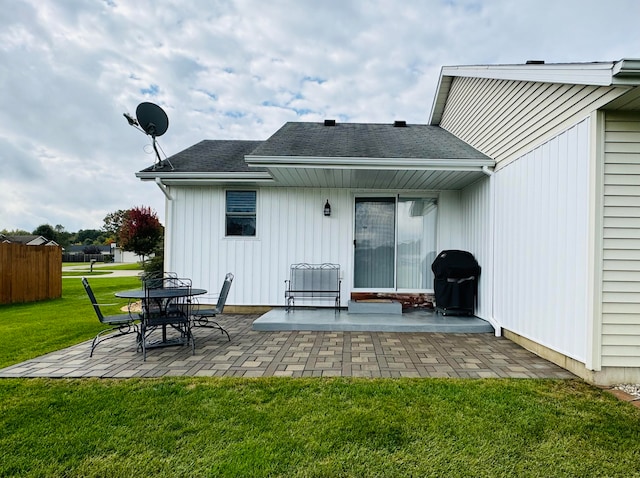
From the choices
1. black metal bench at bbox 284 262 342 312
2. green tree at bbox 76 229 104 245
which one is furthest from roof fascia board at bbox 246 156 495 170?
green tree at bbox 76 229 104 245

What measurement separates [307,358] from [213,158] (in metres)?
5.18

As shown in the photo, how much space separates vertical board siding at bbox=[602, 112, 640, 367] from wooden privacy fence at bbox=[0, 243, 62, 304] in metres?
12.4

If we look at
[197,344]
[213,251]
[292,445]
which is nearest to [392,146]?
[213,251]

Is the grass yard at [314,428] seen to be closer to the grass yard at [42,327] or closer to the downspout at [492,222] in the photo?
the grass yard at [42,327]

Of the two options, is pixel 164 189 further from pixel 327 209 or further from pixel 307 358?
pixel 307 358

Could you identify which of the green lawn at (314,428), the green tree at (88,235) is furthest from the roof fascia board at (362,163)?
the green tree at (88,235)

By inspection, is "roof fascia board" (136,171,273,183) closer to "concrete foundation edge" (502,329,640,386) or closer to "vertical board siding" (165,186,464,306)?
"vertical board siding" (165,186,464,306)

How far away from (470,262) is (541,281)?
5.72 feet

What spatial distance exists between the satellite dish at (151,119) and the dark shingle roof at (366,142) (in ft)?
7.47

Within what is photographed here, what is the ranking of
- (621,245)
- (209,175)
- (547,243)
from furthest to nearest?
(209,175) → (547,243) → (621,245)

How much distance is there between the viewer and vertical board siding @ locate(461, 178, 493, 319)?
5.25m

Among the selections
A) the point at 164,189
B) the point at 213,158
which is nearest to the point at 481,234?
the point at 213,158

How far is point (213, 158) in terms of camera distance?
281 inches

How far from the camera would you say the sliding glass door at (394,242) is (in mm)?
6578
